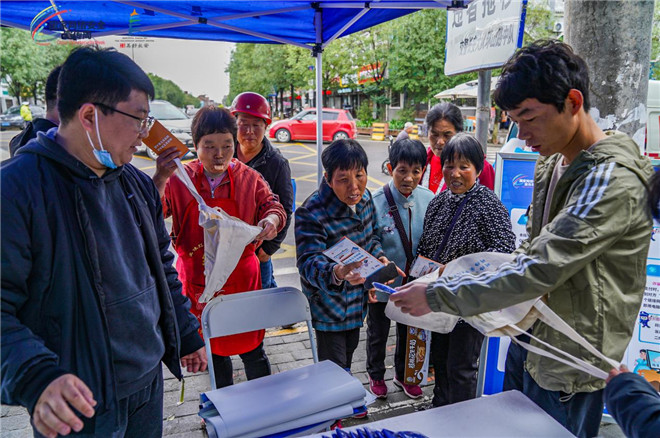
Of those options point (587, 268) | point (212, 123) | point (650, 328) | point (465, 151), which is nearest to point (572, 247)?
point (587, 268)

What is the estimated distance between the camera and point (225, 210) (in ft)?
8.41

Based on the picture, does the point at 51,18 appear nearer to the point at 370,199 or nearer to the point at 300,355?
the point at 370,199

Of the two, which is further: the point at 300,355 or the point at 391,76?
the point at 391,76

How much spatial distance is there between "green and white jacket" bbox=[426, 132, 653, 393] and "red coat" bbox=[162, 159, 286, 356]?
1342 mm

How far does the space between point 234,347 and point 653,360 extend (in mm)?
2361

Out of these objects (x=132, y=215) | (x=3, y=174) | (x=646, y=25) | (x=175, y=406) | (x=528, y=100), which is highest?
(x=646, y=25)

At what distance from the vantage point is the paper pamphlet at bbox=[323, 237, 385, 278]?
6.86ft

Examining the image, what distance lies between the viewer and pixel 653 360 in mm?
2514

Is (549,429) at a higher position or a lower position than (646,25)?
lower

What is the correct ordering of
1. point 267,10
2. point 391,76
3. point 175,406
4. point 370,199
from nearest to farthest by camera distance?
point 370,199 < point 175,406 < point 267,10 < point 391,76

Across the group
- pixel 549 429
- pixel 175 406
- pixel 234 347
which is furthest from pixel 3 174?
pixel 175 406

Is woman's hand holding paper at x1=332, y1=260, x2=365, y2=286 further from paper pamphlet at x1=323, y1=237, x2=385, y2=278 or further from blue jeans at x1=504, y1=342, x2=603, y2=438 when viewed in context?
blue jeans at x1=504, y1=342, x2=603, y2=438

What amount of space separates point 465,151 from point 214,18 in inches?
93.8

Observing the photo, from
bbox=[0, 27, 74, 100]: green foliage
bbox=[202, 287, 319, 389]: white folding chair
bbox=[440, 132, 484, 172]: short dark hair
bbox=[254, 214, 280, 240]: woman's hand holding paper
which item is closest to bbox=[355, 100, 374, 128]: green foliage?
bbox=[0, 27, 74, 100]: green foliage
